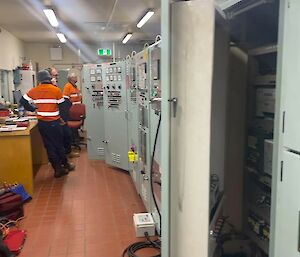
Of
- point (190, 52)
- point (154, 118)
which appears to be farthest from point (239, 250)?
point (190, 52)

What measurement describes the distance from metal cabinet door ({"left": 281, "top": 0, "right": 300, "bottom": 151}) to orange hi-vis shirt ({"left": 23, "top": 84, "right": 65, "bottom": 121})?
390 centimetres

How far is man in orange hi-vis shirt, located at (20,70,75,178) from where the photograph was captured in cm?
475

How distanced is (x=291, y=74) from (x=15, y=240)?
9.03 feet

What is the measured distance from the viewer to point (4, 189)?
3703mm

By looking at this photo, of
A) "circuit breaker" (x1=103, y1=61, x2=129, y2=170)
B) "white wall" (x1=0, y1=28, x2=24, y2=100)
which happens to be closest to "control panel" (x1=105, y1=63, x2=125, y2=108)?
"circuit breaker" (x1=103, y1=61, x2=129, y2=170)

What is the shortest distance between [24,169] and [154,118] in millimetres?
2242

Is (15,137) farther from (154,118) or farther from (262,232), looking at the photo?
(262,232)

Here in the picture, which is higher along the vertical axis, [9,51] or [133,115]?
[9,51]

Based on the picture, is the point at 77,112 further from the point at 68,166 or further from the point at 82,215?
the point at 82,215

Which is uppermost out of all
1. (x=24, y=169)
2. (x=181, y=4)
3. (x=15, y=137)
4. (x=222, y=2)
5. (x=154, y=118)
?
(x=222, y=2)

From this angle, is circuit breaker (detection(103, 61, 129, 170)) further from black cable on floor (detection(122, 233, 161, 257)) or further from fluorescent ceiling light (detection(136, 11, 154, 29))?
black cable on floor (detection(122, 233, 161, 257))

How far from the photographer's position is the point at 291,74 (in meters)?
1.39

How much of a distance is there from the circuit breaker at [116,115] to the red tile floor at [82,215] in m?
0.29

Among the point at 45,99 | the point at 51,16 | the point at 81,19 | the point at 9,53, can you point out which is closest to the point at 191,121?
the point at 45,99
